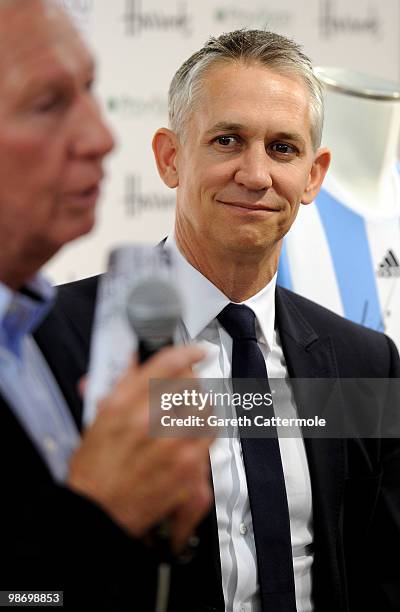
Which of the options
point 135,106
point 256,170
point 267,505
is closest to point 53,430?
point 267,505

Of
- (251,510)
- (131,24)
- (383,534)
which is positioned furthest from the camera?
(131,24)

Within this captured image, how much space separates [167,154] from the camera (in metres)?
1.42

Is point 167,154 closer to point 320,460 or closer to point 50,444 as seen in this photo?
point 320,460

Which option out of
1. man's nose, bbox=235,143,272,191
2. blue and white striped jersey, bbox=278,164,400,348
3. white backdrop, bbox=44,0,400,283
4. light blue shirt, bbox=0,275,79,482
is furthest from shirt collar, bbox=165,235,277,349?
white backdrop, bbox=44,0,400,283

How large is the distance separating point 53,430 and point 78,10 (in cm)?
35

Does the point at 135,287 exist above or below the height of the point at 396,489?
above

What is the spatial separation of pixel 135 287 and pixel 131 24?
8.05 ft

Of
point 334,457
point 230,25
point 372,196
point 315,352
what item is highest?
point 230,25

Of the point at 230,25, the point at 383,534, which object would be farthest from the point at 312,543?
the point at 230,25

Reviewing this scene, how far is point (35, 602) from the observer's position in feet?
2.25

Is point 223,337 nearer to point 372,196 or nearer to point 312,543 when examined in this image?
point 312,543

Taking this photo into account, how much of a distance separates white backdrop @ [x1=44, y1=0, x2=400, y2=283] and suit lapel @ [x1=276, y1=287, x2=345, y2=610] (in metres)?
1.64

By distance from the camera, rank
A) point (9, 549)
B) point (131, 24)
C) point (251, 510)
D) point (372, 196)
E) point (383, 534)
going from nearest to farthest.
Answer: point (9, 549) < point (251, 510) < point (383, 534) < point (372, 196) < point (131, 24)

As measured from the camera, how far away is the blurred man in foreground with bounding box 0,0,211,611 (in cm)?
66
